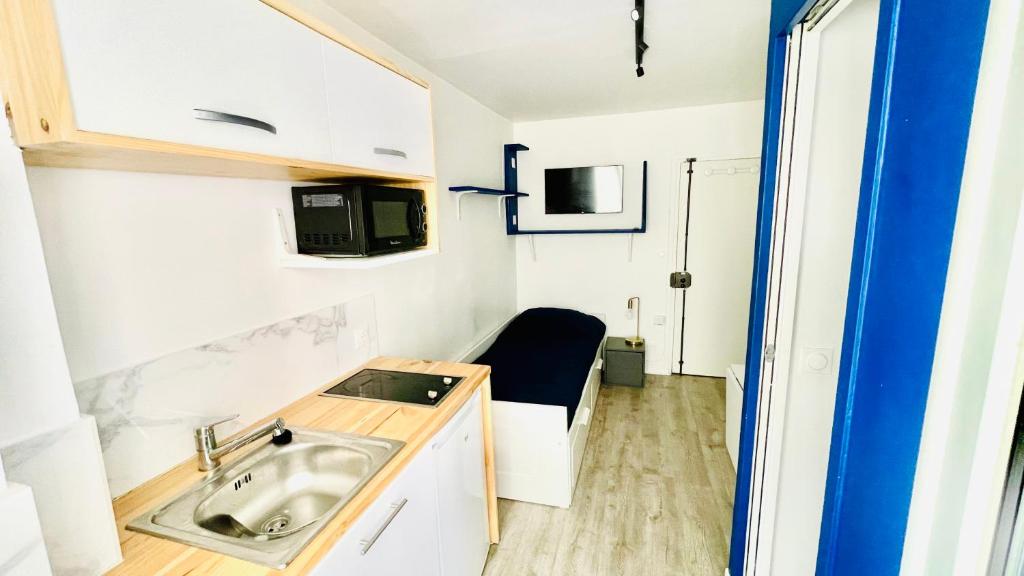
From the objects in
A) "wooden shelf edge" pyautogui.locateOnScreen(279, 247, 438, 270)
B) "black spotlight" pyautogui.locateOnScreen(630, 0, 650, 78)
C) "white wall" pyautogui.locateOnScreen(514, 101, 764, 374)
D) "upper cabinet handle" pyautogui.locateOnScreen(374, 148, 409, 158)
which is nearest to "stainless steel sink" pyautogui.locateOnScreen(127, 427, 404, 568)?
"wooden shelf edge" pyautogui.locateOnScreen(279, 247, 438, 270)

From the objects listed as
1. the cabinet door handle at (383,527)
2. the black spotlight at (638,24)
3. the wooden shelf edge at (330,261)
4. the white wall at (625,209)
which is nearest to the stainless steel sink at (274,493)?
the cabinet door handle at (383,527)

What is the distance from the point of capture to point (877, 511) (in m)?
0.74

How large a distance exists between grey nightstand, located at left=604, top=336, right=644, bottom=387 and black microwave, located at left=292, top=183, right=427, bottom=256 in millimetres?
2536

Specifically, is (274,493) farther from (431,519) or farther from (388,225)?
(388,225)

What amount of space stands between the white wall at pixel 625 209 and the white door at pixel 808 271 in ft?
7.70

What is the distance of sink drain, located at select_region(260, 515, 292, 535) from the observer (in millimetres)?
1144

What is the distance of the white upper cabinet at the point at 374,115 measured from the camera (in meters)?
1.24

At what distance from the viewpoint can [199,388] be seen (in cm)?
121

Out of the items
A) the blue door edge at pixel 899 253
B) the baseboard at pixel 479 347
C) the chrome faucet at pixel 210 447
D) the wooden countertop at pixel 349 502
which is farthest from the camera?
the baseboard at pixel 479 347

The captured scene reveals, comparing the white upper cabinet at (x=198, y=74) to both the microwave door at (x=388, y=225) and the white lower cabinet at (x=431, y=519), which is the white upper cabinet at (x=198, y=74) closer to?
the microwave door at (x=388, y=225)

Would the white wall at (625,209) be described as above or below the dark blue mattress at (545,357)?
above

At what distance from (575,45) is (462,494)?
2.09 m

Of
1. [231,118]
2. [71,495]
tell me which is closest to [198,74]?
[231,118]

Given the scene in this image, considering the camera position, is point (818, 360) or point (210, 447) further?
point (818, 360)
